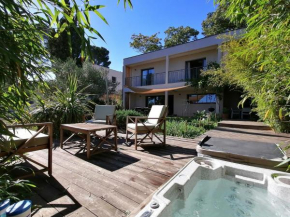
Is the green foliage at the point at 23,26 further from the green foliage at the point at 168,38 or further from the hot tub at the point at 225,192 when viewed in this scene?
the green foliage at the point at 168,38

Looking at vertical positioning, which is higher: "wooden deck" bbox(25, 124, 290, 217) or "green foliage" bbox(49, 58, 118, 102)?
"green foliage" bbox(49, 58, 118, 102)

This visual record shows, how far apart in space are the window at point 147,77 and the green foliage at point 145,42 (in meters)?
6.93

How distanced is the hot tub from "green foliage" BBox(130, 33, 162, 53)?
19.0m

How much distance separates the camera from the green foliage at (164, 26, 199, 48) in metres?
18.4

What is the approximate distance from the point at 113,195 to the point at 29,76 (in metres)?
1.46

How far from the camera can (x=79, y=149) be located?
338 centimetres

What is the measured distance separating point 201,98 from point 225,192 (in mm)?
9707

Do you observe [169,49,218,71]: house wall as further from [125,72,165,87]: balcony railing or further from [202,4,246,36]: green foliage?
[202,4,246,36]: green foliage

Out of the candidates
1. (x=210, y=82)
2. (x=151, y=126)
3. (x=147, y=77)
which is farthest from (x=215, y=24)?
(x=151, y=126)

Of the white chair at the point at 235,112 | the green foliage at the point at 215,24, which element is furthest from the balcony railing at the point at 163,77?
the green foliage at the point at 215,24

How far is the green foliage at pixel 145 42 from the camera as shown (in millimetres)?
18750

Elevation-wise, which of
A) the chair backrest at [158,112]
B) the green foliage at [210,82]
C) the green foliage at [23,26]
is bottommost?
the chair backrest at [158,112]

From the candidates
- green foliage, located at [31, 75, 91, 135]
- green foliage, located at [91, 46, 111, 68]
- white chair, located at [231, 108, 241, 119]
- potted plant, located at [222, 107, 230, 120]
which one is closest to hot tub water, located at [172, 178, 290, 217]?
green foliage, located at [31, 75, 91, 135]

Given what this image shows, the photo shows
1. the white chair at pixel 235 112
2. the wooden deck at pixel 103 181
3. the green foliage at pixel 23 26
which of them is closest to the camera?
the green foliage at pixel 23 26
